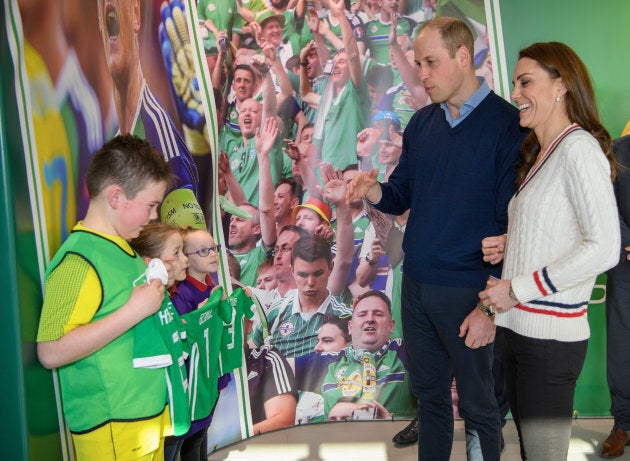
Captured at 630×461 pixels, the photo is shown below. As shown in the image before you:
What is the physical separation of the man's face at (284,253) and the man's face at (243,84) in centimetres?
67

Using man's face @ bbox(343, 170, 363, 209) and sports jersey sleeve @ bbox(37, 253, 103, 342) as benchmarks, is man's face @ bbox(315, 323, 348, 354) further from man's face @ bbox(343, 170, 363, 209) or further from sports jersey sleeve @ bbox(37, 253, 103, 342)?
sports jersey sleeve @ bbox(37, 253, 103, 342)

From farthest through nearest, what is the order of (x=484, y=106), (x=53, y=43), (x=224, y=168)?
(x=224, y=168) → (x=484, y=106) → (x=53, y=43)

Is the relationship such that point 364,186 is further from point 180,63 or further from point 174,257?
point 180,63

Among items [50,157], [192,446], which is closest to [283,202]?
[192,446]

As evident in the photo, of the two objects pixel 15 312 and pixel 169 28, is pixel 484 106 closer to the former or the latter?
pixel 169 28

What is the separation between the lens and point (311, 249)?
3.20m

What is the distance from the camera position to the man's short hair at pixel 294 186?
313 cm

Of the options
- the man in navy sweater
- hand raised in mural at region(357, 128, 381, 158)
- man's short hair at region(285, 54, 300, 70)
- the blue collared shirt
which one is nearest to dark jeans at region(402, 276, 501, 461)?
the man in navy sweater

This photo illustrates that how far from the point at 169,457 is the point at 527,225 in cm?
125

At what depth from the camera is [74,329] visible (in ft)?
4.83

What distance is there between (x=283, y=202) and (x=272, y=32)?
31.1 inches

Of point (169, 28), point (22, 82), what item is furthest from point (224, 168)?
point (22, 82)

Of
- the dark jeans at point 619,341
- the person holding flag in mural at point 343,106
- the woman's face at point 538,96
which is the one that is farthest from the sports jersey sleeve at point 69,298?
the dark jeans at point 619,341

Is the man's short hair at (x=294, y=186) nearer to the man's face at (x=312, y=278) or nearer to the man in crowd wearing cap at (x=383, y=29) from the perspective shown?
the man's face at (x=312, y=278)
